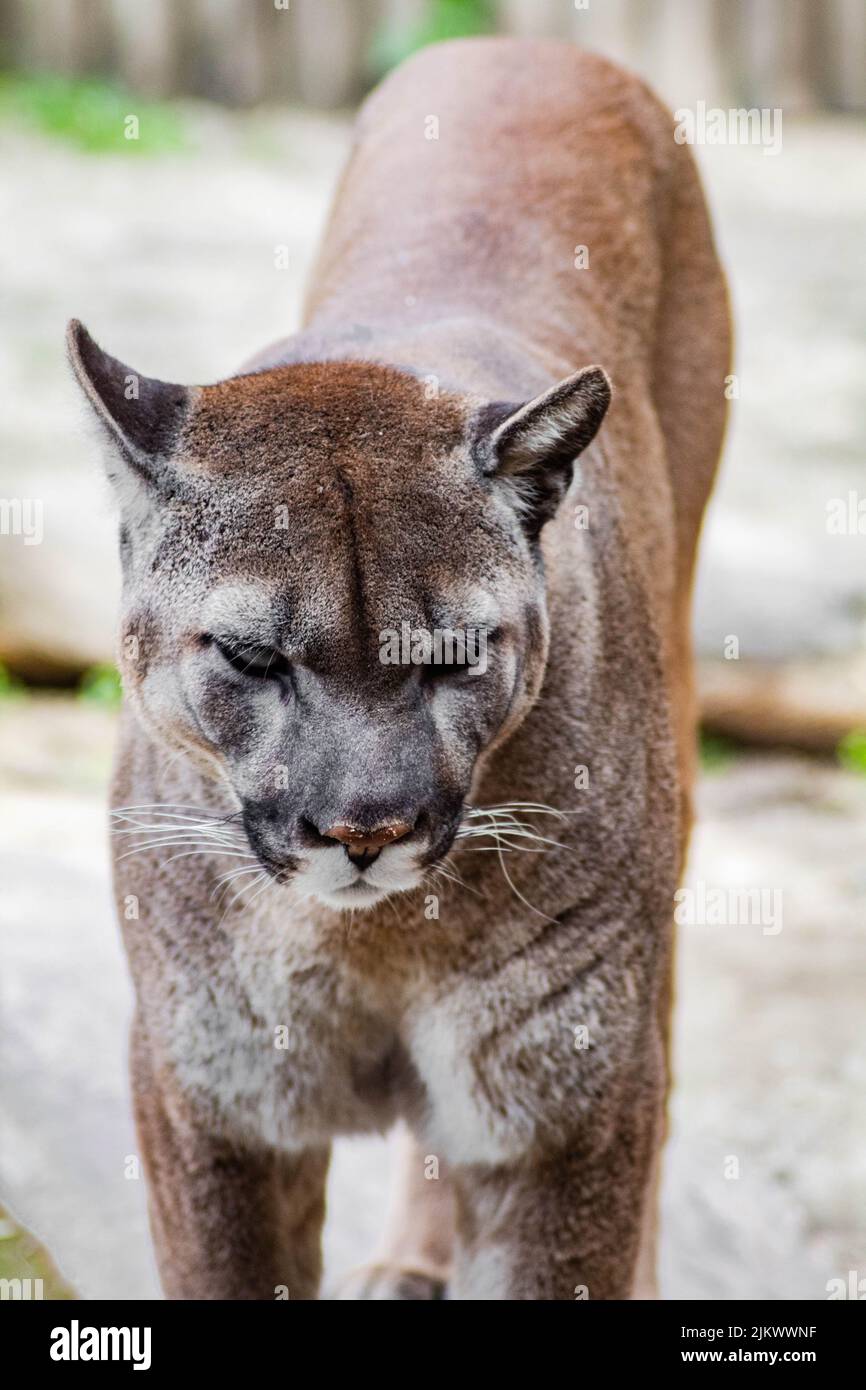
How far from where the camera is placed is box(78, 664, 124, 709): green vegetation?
26.4ft

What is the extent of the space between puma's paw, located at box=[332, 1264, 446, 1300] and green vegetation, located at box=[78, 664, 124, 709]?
12.9 ft

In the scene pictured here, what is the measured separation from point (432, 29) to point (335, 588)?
1137cm

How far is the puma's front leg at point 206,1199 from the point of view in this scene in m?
3.63

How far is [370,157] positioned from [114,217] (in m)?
7.58

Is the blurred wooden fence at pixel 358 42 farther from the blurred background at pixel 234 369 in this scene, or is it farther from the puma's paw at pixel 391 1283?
the puma's paw at pixel 391 1283

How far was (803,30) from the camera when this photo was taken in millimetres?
13523

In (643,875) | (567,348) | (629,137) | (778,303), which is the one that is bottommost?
(643,875)

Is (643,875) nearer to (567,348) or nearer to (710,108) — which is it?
(567,348)

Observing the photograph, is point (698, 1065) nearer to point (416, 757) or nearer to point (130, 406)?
point (416, 757)

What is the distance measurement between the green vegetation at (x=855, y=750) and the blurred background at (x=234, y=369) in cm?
1

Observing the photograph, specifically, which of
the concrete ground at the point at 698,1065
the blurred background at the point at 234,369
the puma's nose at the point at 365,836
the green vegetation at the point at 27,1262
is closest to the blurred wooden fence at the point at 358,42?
the blurred background at the point at 234,369

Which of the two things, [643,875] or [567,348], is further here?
[567,348]

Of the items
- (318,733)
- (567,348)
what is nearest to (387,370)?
(318,733)
